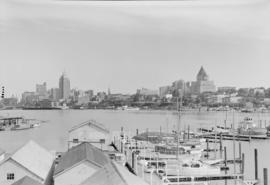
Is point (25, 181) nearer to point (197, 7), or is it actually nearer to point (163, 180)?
point (163, 180)

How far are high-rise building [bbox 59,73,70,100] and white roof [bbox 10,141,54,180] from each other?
1.15 metres

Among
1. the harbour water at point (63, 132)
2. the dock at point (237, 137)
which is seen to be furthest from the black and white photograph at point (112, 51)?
the dock at point (237, 137)

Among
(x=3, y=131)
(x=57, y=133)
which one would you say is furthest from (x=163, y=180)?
(x=3, y=131)

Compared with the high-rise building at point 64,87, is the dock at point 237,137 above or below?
below

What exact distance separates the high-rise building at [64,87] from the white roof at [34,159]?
1.15 m

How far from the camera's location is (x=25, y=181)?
10.2ft

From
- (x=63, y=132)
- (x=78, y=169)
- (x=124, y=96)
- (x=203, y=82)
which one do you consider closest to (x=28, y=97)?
(x=124, y=96)

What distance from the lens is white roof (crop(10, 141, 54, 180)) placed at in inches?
147

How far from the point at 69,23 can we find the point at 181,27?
120 cm

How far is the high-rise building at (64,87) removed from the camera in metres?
5.33

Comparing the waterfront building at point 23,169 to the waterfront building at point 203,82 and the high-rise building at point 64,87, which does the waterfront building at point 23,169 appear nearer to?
the high-rise building at point 64,87

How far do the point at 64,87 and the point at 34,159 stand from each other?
2130 millimetres

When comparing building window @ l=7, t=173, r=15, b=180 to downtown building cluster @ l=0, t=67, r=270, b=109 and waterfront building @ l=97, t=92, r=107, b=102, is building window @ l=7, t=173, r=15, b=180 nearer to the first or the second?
downtown building cluster @ l=0, t=67, r=270, b=109

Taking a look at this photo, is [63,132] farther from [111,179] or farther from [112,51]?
[111,179]
